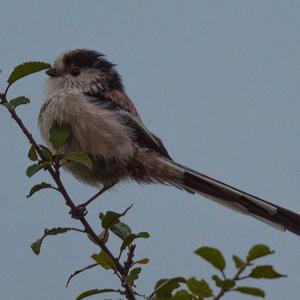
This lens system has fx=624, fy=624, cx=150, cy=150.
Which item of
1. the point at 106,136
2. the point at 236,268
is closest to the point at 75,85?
the point at 106,136

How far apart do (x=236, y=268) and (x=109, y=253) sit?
90 cm

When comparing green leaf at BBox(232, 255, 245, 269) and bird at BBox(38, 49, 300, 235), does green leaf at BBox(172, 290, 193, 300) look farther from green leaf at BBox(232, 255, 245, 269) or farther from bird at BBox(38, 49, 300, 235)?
bird at BBox(38, 49, 300, 235)

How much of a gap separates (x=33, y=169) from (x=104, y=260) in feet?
1.93

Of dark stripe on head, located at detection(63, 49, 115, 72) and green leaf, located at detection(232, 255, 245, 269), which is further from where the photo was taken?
dark stripe on head, located at detection(63, 49, 115, 72)

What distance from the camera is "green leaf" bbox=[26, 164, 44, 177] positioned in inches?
110

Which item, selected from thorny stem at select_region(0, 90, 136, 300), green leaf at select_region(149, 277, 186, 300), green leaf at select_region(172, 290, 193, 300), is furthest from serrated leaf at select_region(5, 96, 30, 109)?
green leaf at select_region(172, 290, 193, 300)

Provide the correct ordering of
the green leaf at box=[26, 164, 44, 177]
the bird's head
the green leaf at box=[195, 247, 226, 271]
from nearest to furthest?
the green leaf at box=[195, 247, 226, 271] < the green leaf at box=[26, 164, 44, 177] < the bird's head

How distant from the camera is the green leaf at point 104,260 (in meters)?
2.50

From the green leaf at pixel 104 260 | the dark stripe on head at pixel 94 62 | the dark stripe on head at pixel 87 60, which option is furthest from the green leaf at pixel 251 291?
the dark stripe on head at pixel 87 60

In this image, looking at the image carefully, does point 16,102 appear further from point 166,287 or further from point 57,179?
point 166,287

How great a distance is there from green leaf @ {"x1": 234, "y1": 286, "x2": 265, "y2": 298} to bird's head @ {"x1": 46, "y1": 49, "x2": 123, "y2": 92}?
296 cm

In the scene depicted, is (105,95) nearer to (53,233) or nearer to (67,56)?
(67,56)

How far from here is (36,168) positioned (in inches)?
111

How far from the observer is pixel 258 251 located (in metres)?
1.77
